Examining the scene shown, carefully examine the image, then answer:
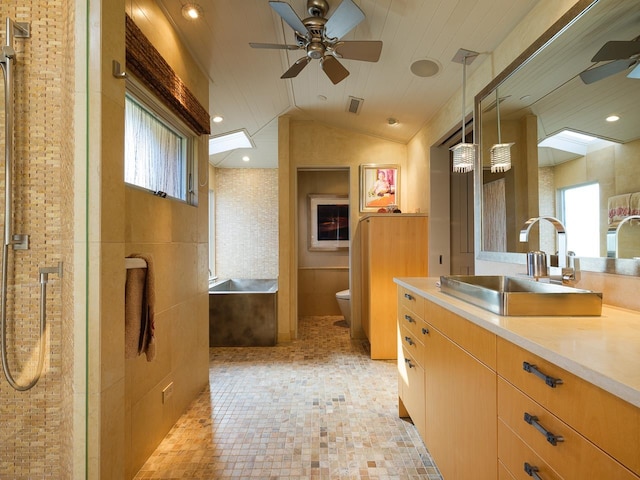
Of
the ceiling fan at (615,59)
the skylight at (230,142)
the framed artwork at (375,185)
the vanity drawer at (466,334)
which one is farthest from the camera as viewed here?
the skylight at (230,142)

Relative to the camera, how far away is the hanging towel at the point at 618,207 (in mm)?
1230

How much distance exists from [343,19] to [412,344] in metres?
1.79

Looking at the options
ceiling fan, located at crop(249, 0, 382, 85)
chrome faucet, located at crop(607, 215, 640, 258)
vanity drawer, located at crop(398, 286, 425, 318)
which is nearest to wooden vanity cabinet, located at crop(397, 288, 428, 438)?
vanity drawer, located at crop(398, 286, 425, 318)

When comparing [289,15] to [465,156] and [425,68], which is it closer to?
[425,68]

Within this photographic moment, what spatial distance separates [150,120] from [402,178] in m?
2.84

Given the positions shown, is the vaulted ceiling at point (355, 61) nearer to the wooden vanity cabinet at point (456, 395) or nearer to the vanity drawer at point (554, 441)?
the wooden vanity cabinet at point (456, 395)

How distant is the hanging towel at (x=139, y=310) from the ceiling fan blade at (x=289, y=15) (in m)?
1.36

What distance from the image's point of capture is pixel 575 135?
1.48 m

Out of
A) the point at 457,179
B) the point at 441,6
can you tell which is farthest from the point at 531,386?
the point at 457,179

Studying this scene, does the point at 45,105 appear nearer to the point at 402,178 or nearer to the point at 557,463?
the point at 557,463

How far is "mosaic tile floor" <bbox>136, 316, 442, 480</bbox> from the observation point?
5.61ft

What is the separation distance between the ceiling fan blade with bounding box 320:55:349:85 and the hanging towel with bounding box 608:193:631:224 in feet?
Answer: 5.29

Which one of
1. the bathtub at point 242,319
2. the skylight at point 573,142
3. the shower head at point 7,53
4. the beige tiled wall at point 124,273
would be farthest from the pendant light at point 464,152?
the bathtub at point 242,319

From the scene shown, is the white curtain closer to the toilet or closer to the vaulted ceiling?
the vaulted ceiling
